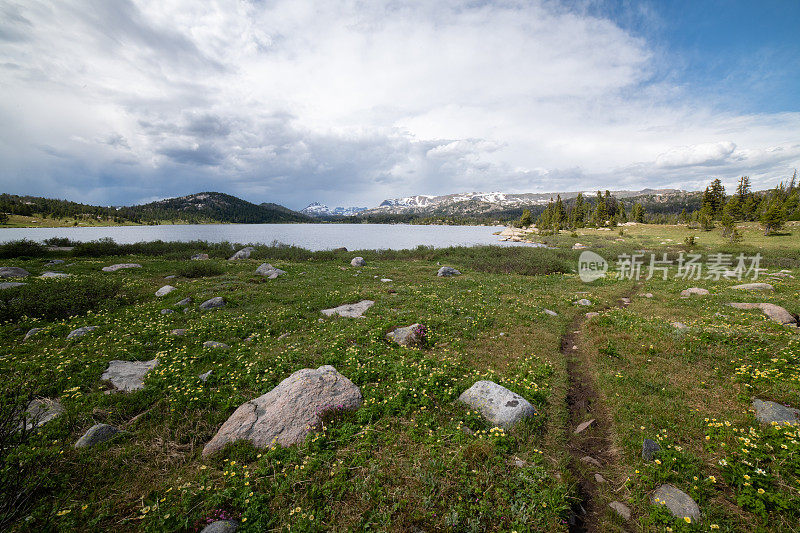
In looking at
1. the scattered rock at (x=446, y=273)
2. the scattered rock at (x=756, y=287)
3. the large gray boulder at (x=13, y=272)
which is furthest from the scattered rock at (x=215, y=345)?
the scattered rock at (x=756, y=287)

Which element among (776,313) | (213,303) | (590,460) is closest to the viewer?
(590,460)

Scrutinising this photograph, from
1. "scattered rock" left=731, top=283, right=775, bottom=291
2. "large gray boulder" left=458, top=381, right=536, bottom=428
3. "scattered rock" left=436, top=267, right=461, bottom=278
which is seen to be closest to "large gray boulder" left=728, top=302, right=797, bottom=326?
"scattered rock" left=731, top=283, right=775, bottom=291

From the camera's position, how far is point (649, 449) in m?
6.91

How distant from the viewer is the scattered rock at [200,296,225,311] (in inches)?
661

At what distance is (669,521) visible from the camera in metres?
5.25

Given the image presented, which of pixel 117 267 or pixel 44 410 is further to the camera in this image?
pixel 117 267

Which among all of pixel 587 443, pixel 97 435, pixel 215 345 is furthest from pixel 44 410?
pixel 587 443

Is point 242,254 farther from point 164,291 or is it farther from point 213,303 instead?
point 213,303

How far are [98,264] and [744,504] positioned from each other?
137ft

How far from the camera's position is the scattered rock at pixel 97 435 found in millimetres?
6734

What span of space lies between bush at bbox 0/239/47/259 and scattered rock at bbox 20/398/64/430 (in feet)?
123

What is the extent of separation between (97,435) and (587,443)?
1218cm

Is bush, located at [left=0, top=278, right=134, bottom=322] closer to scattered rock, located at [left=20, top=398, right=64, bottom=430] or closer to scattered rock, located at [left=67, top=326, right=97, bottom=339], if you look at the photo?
scattered rock, located at [left=67, top=326, right=97, bottom=339]

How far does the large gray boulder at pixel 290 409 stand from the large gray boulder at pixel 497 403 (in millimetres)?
3355
